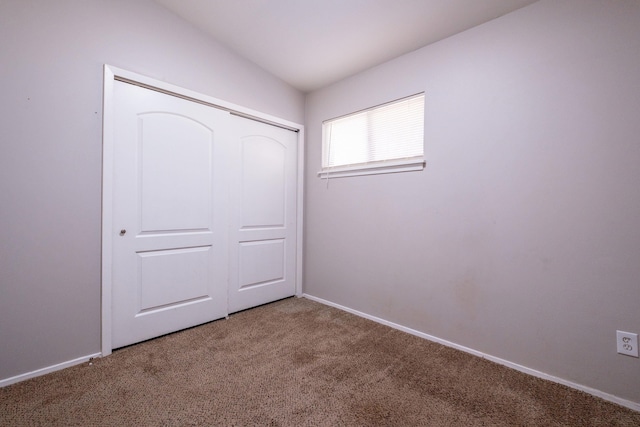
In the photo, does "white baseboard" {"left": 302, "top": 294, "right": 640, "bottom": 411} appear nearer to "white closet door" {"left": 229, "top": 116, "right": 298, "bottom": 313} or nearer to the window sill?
"white closet door" {"left": 229, "top": 116, "right": 298, "bottom": 313}

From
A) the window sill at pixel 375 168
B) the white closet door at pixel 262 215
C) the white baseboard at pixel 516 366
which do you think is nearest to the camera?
the white baseboard at pixel 516 366

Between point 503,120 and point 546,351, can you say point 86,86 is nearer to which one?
point 503,120

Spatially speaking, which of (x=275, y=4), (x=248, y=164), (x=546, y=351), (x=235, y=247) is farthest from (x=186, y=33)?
(x=546, y=351)

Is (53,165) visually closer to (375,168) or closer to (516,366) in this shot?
→ (375,168)

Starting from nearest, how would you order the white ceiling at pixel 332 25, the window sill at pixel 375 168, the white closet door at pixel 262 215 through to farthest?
the white ceiling at pixel 332 25
the window sill at pixel 375 168
the white closet door at pixel 262 215

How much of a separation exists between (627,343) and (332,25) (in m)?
2.76

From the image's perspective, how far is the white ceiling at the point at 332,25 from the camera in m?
1.90

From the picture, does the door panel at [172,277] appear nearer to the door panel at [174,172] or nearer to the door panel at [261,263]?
the door panel at [174,172]

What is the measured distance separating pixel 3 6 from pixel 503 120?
123 inches

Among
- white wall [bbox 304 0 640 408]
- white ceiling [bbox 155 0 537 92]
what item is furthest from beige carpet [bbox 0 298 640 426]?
white ceiling [bbox 155 0 537 92]

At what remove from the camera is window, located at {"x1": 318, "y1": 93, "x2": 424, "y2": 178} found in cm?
237

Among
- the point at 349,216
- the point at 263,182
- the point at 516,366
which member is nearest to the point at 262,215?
the point at 263,182

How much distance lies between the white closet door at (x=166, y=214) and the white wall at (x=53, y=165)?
0.16 meters

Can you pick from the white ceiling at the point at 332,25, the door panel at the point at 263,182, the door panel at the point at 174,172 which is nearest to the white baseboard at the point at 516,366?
the door panel at the point at 263,182
